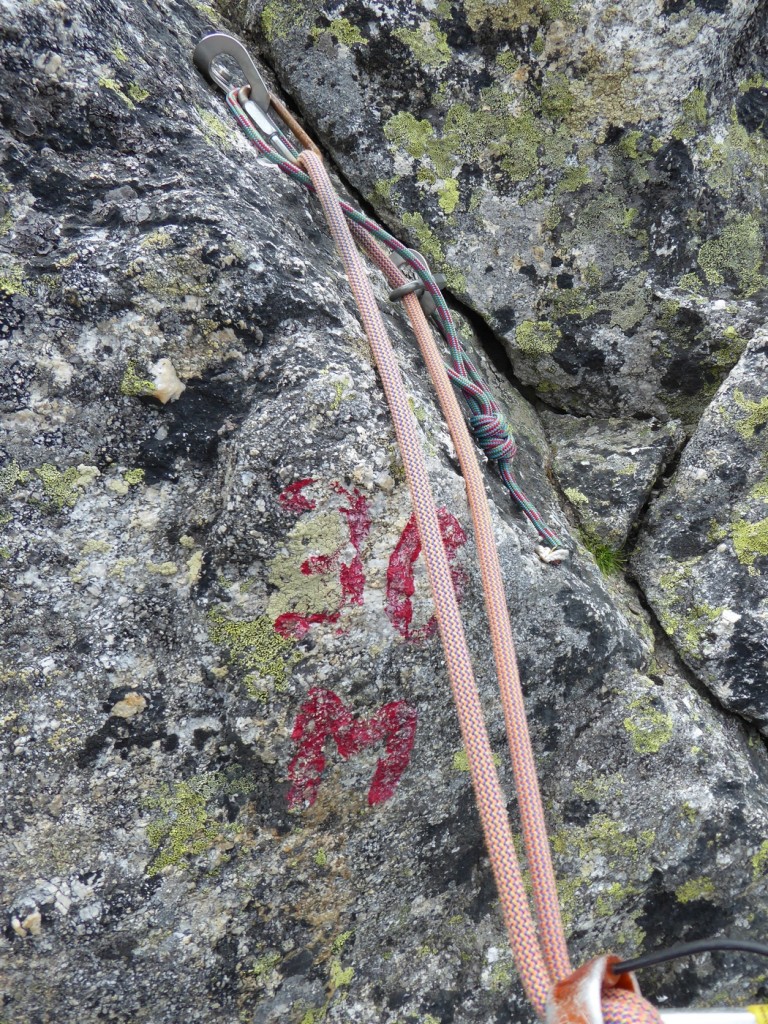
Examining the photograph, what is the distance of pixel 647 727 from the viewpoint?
1722mm

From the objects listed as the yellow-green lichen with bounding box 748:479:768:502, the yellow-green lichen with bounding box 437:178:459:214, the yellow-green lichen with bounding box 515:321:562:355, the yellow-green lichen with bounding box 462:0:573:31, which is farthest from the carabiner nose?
the yellow-green lichen with bounding box 748:479:768:502

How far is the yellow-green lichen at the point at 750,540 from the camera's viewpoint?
1.87m

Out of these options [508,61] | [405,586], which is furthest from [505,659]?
[508,61]

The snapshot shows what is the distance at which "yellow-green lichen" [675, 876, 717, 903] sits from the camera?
172 centimetres

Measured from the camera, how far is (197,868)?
4.64 feet

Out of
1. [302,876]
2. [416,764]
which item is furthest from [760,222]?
[302,876]

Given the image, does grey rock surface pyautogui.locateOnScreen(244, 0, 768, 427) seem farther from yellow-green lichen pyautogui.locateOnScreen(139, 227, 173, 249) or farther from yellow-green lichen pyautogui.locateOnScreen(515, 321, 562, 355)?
yellow-green lichen pyautogui.locateOnScreen(139, 227, 173, 249)

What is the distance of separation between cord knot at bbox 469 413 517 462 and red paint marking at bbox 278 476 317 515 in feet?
1.98

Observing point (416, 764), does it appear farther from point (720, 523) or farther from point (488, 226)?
point (488, 226)

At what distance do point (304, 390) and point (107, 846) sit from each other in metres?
1.03

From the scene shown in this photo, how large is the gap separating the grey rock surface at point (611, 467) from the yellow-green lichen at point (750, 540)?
28 cm

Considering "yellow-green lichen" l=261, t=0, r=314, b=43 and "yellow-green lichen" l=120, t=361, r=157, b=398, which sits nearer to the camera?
"yellow-green lichen" l=120, t=361, r=157, b=398

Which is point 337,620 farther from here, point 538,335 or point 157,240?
point 538,335

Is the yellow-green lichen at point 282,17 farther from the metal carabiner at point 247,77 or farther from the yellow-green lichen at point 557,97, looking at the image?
the yellow-green lichen at point 557,97
